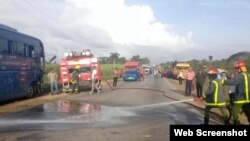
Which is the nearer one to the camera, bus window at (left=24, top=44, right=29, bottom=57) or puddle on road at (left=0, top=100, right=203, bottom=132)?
puddle on road at (left=0, top=100, right=203, bottom=132)

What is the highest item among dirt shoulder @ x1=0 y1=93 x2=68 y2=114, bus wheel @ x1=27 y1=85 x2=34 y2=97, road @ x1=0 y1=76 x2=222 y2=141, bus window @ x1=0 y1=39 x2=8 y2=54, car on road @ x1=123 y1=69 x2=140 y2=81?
bus window @ x1=0 y1=39 x2=8 y2=54

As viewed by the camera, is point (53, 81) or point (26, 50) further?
point (53, 81)

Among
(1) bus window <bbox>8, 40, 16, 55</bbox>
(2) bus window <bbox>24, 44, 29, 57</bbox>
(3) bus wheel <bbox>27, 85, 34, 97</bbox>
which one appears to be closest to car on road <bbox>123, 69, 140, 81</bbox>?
(3) bus wheel <bbox>27, 85, 34, 97</bbox>

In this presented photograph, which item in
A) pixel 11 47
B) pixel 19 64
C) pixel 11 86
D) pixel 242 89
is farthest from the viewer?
pixel 19 64

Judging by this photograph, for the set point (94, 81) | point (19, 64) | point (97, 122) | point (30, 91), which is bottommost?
point (97, 122)

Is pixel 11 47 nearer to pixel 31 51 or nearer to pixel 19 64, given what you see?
pixel 19 64

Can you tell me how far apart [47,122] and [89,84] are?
17.4 metres

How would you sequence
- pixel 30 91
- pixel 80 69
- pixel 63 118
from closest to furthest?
pixel 63 118 < pixel 30 91 < pixel 80 69

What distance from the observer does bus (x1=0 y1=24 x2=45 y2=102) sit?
21625mm

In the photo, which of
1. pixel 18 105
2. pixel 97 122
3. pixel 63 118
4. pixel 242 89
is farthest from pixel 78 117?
pixel 18 105

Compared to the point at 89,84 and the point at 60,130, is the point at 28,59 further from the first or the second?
the point at 60,130

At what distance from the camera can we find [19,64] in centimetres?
2409

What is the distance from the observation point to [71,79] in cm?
3059

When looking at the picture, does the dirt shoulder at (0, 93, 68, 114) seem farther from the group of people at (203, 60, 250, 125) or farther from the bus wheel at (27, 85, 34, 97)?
the group of people at (203, 60, 250, 125)
